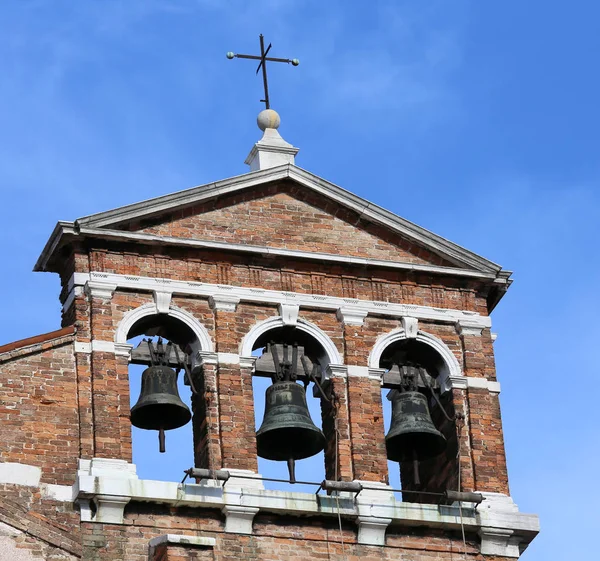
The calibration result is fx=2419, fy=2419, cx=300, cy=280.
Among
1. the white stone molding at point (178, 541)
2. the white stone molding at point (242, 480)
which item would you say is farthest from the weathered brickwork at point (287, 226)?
the white stone molding at point (178, 541)

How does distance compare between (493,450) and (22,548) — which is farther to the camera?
(493,450)

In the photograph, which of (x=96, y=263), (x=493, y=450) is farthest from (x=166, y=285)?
(x=493, y=450)

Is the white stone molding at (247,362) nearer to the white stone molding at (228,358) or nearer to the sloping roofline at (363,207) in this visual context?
the white stone molding at (228,358)

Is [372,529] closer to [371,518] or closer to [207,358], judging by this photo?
[371,518]

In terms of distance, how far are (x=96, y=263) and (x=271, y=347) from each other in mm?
3096

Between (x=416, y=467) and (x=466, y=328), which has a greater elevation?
(x=466, y=328)

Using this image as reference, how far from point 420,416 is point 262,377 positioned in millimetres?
2592

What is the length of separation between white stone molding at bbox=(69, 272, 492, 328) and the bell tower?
0.11 ft

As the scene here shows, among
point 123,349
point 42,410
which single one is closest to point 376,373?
point 123,349

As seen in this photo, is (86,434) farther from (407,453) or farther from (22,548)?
(407,453)

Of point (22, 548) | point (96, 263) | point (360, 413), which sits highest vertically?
point (96, 263)

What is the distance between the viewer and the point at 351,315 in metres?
38.8

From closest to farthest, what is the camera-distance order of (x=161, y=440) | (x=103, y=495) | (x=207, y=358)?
(x=103, y=495) → (x=161, y=440) → (x=207, y=358)

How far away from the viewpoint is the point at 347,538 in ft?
120
